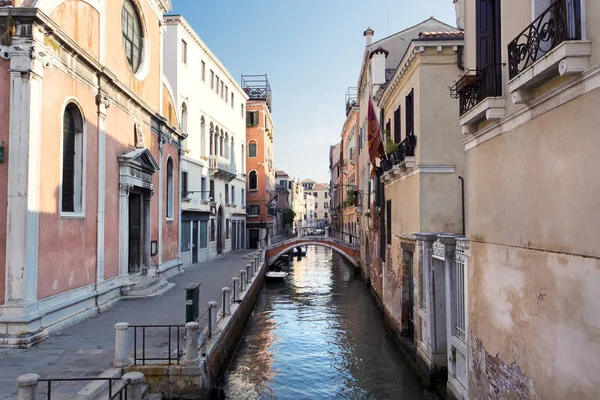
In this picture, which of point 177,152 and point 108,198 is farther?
point 177,152

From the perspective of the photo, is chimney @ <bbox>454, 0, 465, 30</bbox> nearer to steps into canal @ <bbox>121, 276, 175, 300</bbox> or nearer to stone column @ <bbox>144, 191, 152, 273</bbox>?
stone column @ <bbox>144, 191, 152, 273</bbox>

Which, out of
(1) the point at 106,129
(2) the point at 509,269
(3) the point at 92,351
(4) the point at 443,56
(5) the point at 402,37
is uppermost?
(5) the point at 402,37

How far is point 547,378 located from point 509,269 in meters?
1.27

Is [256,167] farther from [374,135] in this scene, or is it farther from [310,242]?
[374,135]

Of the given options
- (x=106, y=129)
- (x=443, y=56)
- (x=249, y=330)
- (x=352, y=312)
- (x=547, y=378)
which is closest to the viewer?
(x=547, y=378)

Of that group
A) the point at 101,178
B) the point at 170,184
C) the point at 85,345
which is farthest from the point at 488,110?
the point at 170,184

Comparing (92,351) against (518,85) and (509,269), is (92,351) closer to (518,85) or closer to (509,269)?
(509,269)

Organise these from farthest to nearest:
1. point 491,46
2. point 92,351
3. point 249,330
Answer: point 249,330
point 92,351
point 491,46

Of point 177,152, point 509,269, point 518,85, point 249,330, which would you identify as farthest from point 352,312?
point 518,85

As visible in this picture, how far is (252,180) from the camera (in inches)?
1435

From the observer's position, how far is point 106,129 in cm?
1109

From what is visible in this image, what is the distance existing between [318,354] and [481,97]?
806 cm

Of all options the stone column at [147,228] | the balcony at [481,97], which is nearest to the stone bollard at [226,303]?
the stone column at [147,228]

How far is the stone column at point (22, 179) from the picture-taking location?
7559 mm
